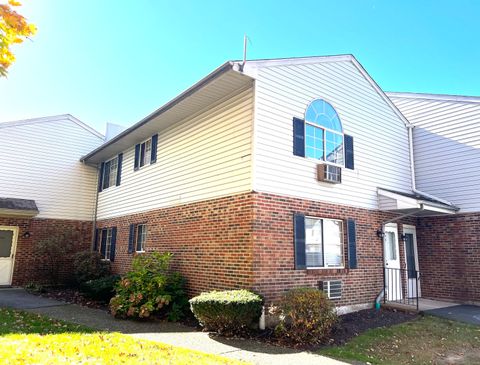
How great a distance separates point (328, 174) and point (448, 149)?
549 centimetres

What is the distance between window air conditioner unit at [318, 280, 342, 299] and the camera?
29.4 feet

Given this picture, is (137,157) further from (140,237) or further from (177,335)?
(177,335)

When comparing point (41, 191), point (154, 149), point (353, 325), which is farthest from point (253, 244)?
point (41, 191)

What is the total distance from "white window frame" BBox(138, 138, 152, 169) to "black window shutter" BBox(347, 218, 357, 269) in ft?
23.0

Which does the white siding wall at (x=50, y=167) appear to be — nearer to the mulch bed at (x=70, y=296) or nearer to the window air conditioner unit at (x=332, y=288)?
the mulch bed at (x=70, y=296)

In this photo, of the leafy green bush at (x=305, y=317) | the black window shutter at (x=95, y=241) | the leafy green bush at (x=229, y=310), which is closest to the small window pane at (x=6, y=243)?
the black window shutter at (x=95, y=241)

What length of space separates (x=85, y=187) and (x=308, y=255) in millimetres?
12051

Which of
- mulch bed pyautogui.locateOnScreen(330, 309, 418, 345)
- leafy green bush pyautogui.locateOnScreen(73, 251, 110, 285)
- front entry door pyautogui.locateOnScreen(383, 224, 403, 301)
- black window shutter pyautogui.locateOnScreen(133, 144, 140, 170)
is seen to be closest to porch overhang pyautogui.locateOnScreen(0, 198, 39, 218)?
leafy green bush pyautogui.locateOnScreen(73, 251, 110, 285)

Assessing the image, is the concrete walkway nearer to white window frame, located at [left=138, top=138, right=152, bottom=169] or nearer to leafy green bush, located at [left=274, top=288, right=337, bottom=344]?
leafy green bush, located at [left=274, top=288, right=337, bottom=344]

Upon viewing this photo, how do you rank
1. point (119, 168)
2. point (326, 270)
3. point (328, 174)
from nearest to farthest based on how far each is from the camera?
point (326, 270) → point (328, 174) → point (119, 168)

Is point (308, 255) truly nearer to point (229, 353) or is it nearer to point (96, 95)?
point (229, 353)

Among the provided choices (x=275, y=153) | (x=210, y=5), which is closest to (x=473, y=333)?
(x=275, y=153)

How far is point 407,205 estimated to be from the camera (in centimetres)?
1028

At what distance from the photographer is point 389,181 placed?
39.3ft
